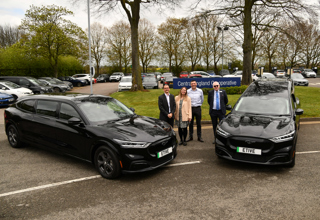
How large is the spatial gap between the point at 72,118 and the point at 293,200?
14.0 feet

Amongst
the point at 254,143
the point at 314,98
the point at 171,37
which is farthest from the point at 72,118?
the point at 171,37

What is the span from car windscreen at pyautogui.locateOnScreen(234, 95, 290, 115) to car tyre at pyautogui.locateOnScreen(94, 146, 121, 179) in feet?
11.5

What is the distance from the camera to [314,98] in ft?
48.4

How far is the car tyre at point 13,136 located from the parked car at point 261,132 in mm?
5229

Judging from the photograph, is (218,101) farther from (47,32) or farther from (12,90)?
(47,32)

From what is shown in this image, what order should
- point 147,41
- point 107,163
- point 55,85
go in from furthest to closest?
point 147,41
point 55,85
point 107,163

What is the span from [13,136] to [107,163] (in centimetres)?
370

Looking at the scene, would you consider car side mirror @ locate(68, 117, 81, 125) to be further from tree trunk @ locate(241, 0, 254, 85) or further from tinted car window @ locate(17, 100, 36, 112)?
tree trunk @ locate(241, 0, 254, 85)

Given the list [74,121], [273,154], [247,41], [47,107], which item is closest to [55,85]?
[247,41]

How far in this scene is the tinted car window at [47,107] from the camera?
18.9 ft

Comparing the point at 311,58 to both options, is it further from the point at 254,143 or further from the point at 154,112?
the point at 254,143

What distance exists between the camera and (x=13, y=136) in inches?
268

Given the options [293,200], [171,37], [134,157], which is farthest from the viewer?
[171,37]

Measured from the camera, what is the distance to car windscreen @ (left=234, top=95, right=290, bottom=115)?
608 centimetres
